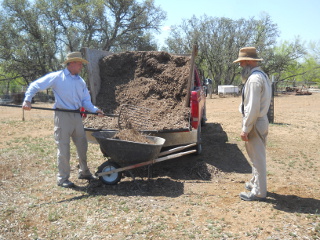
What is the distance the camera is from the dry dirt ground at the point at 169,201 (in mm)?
3512

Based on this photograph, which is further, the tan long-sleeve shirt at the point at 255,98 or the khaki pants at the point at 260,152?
the khaki pants at the point at 260,152

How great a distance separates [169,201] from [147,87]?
2869 millimetres

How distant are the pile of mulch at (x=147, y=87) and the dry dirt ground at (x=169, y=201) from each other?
952 millimetres

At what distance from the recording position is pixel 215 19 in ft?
126

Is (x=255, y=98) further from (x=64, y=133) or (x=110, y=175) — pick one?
(x=64, y=133)

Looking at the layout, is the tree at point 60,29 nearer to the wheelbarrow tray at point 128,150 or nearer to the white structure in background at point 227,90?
the white structure in background at point 227,90

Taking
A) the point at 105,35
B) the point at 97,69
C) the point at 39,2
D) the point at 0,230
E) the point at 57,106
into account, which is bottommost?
the point at 0,230

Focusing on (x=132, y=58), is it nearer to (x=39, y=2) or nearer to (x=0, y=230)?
(x=0, y=230)

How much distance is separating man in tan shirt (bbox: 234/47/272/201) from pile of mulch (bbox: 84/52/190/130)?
59.4 inches

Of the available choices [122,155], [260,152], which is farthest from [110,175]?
[260,152]

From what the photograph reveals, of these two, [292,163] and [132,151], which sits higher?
[132,151]

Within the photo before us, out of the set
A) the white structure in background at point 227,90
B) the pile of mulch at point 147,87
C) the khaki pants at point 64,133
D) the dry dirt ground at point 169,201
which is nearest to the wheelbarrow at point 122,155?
the dry dirt ground at point 169,201

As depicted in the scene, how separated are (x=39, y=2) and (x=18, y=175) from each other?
30.7 metres

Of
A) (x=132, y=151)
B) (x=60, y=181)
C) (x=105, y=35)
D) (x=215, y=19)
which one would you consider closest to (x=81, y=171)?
(x=60, y=181)
